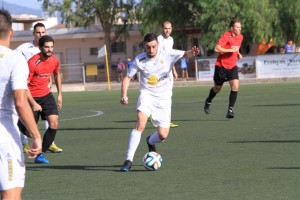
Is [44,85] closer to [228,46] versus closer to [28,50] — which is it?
[28,50]

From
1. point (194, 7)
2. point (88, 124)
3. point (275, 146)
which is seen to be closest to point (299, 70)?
point (194, 7)

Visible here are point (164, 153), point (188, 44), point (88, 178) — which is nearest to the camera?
point (88, 178)

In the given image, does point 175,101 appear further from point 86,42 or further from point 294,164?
point 86,42

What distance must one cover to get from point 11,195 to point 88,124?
12972mm

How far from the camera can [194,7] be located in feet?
186

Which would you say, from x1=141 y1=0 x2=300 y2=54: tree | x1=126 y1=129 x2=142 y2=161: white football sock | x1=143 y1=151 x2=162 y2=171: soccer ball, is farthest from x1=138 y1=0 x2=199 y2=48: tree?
x1=143 y1=151 x2=162 y2=171: soccer ball

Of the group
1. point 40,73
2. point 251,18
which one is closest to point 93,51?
point 251,18

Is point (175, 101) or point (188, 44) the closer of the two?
point (175, 101)

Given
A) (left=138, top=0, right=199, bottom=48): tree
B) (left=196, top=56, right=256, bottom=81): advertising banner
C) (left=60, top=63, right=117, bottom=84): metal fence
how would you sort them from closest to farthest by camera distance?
(left=196, top=56, right=256, bottom=81): advertising banner, (left=60, top=63, right=117, bottom=84): metal fence, (left=138, top=0, right=199, bottom=48): tree

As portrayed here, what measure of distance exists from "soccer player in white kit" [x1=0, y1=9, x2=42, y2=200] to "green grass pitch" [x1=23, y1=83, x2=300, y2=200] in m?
2.60

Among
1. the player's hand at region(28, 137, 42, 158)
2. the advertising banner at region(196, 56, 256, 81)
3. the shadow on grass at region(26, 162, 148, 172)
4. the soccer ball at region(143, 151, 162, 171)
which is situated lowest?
the advertising banner at region(196, 56, 256, 81)

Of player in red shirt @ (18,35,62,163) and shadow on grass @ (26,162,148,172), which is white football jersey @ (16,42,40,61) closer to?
player in red shirt @ (18,35,62,163)

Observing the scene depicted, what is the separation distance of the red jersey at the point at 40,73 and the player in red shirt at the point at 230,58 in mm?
6134

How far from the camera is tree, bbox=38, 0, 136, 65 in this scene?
65625 mm
